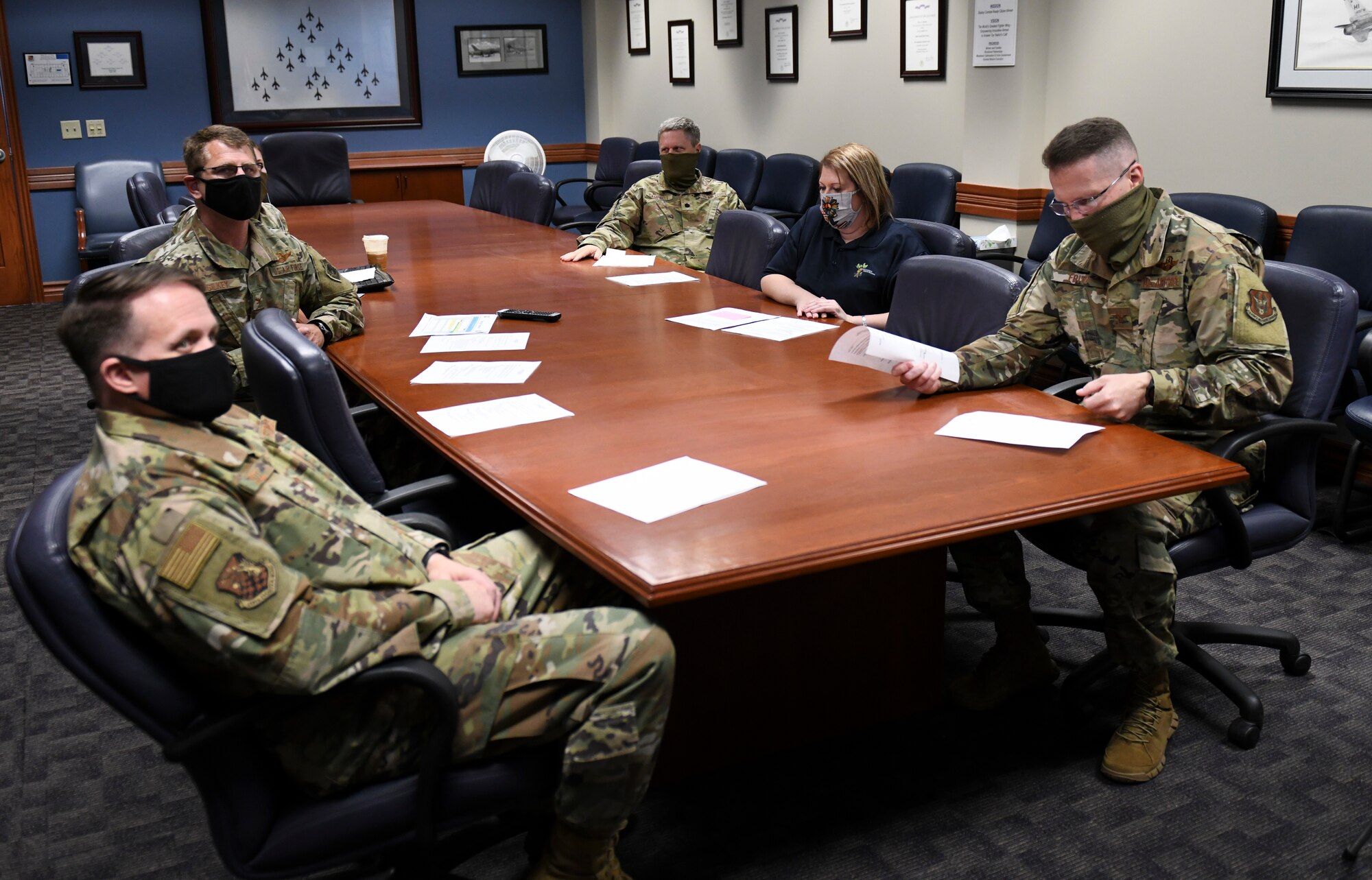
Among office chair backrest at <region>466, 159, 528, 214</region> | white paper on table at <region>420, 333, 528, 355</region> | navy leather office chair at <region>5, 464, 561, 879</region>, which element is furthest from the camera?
office chair backrest at <region>466, 159, 528, 214</region>

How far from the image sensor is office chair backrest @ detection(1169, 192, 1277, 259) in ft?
13.5

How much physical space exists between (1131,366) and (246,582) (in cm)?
190

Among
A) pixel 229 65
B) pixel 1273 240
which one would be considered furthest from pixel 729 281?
pixel 229 65

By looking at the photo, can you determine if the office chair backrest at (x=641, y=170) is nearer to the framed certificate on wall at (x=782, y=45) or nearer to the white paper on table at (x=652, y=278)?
the framed certificate on wall at (x=782, y=45)

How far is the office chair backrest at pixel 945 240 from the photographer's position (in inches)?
141

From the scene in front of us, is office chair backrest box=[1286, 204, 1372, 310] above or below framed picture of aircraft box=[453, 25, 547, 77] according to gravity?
below

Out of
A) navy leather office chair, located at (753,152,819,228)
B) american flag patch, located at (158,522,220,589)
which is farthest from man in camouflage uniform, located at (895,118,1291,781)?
navy leather office chair, located at (753,152,819,228)

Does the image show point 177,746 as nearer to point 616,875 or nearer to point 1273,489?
point 616,875

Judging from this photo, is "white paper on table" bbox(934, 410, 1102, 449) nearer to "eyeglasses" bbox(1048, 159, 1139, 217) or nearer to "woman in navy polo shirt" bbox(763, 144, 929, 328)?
"eyeglasses" bbox(1048, 159, 1139, 217)

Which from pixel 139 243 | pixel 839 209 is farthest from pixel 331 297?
pixel 839 209

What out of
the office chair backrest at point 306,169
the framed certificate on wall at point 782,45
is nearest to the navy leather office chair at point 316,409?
the office chair backrest at point 306,169

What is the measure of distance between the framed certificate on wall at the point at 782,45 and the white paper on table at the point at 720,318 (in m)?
4.08

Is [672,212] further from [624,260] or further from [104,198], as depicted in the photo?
[104,198]

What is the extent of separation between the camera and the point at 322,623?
1473mm
